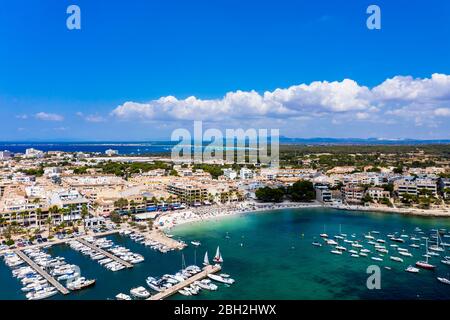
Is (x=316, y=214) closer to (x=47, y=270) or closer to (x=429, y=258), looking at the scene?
(x=429, y=258)

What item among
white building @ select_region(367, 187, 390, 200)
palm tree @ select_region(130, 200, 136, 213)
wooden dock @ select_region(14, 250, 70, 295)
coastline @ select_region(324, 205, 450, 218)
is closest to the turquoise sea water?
wooden dock @ select_region(14, 250, 70, 295)

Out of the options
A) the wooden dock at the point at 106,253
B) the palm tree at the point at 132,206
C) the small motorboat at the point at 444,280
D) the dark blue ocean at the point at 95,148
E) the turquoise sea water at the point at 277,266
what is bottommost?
the turquoise sea water at the point at 277,266

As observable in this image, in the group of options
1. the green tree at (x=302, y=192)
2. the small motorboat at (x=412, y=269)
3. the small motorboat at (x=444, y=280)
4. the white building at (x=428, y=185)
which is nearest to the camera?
the small motorboat at (x=444, y=280)

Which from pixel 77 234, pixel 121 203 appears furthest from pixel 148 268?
pixel 121 203

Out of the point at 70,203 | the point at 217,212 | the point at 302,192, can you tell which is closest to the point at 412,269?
the point at 217,212

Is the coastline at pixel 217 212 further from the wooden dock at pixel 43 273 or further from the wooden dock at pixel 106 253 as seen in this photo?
the wooden dock at pixel 43 273

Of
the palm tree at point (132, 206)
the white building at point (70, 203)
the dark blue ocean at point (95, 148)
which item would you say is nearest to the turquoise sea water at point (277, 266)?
the white building at point (70, 203)
